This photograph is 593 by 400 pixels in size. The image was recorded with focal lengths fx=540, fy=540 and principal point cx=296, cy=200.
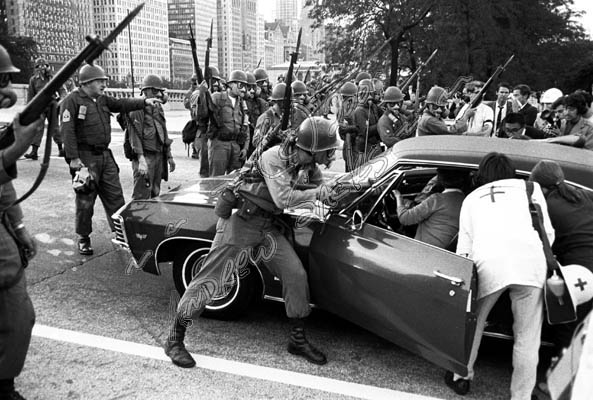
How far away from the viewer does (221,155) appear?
314 inches

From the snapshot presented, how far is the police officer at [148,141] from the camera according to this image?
268 inches

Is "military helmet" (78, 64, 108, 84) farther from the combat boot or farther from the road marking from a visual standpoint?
the road marking

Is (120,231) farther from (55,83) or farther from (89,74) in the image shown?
(55,83)

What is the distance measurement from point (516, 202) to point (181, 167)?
9260 mm

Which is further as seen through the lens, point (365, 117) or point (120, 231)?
point (365, 117)

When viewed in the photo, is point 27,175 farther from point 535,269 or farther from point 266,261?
point 535,269

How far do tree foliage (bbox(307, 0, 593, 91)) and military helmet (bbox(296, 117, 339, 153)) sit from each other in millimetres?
22575

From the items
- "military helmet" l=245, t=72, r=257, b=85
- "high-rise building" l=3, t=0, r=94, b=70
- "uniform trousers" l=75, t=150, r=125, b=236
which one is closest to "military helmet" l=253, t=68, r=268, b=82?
"military helmet" l=245, t=72, r=257, b=85

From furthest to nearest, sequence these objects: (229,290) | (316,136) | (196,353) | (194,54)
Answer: (194,54) < (229,290) < (196,353) < (316,136)

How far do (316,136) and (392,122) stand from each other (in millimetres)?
4432

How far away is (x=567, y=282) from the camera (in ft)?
9.94

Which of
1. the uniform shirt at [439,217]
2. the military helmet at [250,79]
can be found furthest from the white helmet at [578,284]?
the military helmet at [250,79]

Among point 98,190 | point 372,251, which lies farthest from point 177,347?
point 98,190

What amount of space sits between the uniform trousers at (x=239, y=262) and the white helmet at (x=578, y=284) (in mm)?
1608
